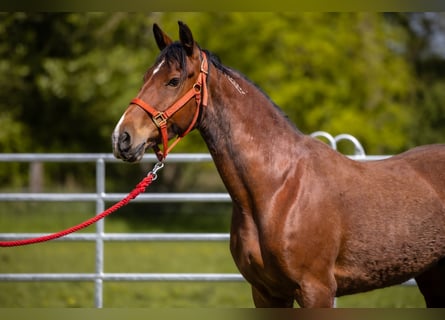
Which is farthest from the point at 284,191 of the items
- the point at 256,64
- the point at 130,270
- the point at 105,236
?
the point at 256,64

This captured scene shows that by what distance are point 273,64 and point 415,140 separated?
13.1 ft

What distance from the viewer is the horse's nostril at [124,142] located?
325cm

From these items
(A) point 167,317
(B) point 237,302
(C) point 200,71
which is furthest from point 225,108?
(B) point 237,302

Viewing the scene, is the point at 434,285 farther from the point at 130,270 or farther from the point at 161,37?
the point at 130,270

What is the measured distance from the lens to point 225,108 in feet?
11.6

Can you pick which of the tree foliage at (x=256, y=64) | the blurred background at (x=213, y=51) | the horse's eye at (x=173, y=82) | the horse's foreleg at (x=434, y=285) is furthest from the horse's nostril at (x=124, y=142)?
the tree foliage at (x=256, y=64)

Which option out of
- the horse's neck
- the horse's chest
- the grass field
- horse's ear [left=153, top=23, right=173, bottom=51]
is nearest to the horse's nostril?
the horse's neck

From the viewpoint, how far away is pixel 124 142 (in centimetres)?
327

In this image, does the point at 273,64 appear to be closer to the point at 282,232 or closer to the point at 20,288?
the point at 20,288

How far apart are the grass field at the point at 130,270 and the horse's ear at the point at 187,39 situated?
3551 mm

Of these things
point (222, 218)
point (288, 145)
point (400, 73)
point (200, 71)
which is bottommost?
point (222, 218)

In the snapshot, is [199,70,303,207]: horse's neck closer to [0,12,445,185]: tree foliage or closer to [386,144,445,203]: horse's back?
[386,144,445,203]: horse's back

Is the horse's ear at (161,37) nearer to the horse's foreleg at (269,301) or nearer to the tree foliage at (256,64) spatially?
the horse's foreleg at (269,301)

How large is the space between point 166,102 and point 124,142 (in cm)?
31
